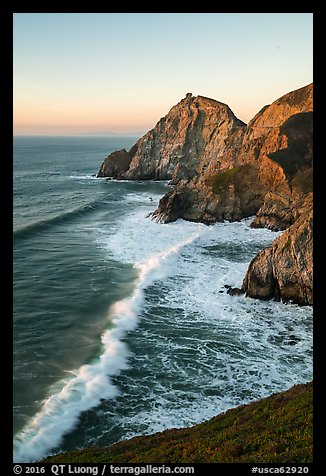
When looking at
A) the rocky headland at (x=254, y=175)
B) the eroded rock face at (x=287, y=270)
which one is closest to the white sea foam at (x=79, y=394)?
the eroded rock face at (x=287, y=270)

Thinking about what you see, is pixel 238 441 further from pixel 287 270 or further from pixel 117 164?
pixel 117 164

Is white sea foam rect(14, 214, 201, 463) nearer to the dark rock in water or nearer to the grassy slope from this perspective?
the grassy slope

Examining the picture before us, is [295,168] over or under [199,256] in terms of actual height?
over

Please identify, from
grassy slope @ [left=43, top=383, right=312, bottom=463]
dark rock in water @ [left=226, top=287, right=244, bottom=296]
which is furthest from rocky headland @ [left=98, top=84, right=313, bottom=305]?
→ grassy slope @ [left=43, top=383, right=312, bottom=463]

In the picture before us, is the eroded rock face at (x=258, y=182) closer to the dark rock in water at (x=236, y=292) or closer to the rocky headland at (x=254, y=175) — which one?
the rocky headland at (x=254, y=175)

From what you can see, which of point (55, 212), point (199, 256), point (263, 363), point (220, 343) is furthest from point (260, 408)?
point (55, 212)

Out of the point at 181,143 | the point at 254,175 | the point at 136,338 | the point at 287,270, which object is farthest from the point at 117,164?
the point at 136,338
